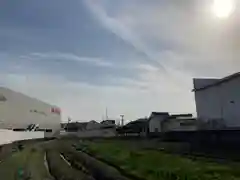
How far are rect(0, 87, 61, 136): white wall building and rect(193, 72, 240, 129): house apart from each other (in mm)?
63379

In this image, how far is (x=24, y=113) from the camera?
103125 mm

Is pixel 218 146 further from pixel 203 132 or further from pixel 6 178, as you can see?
pixel 6 178

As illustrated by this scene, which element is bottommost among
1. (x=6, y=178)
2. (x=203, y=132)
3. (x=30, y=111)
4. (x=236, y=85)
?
(x=6, y=178)

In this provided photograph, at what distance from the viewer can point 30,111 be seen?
350 feet

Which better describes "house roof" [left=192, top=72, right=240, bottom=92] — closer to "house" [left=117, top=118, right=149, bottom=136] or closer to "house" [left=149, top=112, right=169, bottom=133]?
"house" [left=149, top=112, right=169, bottom=133]

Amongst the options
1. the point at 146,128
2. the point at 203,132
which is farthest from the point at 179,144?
the point at 146,128

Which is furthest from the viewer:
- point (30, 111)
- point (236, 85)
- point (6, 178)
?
point (30, 111)

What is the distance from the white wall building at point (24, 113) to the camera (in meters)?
94.3

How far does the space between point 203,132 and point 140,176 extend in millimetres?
12541

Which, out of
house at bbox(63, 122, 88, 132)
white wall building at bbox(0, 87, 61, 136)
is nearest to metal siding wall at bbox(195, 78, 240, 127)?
white wall building at bbox(0, 87, 61, 136)

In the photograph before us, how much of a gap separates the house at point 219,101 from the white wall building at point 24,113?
63.4m

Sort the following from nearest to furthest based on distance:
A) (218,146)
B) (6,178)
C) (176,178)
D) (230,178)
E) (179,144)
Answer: (230,178) → (176,178) → (6,178) → (218,146) → (179,144)

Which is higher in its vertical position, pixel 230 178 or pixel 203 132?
pixel 203 132

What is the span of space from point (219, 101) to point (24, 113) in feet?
251
